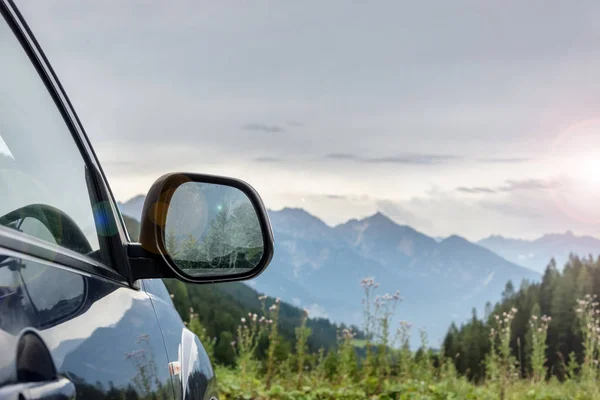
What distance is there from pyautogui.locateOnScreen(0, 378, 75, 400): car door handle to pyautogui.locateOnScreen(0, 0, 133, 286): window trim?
0.22 meters

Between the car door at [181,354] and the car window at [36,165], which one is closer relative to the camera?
the car window at [36,165]

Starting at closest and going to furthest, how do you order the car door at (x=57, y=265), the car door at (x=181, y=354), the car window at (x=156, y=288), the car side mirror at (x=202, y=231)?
the car door at (x=57, y=265)
the car side mirror at (x=202, y=231)
the car door at (x=181, y=354)
the car window at (x=156, y=288)

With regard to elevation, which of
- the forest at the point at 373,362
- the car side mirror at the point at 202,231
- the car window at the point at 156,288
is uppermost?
the car side mirror at the point at 202,231

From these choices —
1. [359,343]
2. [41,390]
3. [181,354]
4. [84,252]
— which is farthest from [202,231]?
[359,343]

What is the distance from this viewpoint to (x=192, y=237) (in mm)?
1818

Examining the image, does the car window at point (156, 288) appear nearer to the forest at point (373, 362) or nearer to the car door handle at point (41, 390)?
the car door handle at point (41, 390)

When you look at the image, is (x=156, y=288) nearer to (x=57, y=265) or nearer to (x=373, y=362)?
(x=57, y=265)

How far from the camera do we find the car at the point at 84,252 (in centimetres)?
108

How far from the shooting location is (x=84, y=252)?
5.30 ft

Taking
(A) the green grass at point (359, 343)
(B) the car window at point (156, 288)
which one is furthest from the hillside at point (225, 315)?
(B) the car window at point (156, 288)

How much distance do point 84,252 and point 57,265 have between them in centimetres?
32

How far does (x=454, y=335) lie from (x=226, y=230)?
16338 millimetres

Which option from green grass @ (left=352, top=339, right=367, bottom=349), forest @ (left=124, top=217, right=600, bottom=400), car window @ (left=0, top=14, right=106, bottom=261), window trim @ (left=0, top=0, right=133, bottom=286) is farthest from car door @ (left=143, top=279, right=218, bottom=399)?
green grass @ (left=352, top=339, right=367, bottom=349)

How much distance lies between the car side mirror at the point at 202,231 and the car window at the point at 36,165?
0.15 m
